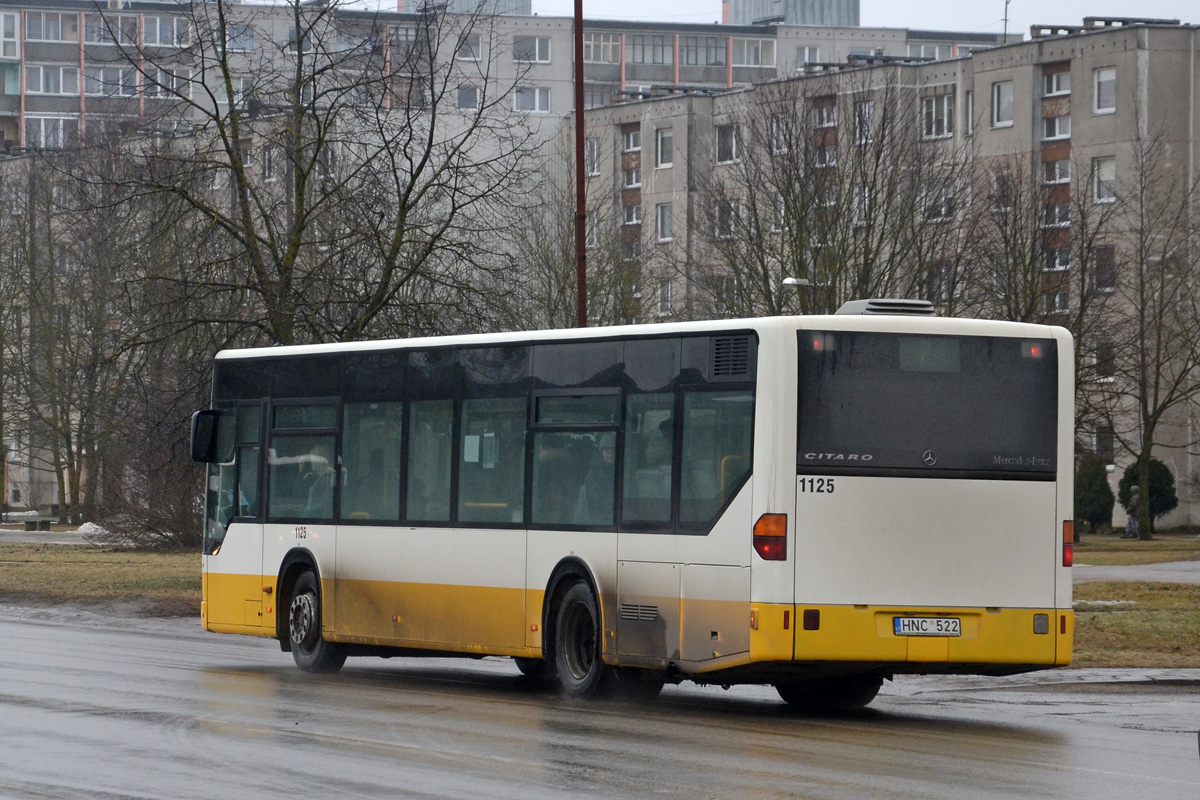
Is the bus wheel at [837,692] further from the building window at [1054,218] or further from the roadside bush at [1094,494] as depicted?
the roadside bush at [1094,494]

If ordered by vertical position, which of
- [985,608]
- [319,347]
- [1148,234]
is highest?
[1148,234]

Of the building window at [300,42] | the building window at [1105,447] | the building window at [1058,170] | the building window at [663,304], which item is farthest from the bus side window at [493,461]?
the building window at [1058,170]

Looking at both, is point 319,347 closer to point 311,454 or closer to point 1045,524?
point 311,454

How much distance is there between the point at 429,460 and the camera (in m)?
17.1

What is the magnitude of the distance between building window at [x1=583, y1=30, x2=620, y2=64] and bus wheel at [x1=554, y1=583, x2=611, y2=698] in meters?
124

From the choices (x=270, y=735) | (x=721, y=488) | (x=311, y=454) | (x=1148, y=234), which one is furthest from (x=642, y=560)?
(x=1148, y=234)

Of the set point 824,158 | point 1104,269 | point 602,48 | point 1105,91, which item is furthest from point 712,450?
point 602,48

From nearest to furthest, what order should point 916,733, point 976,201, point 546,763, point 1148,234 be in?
point 546,763 < point 916,733 < point 976,201 < point 1148,234

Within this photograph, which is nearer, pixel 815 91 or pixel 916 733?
pixel 916 733

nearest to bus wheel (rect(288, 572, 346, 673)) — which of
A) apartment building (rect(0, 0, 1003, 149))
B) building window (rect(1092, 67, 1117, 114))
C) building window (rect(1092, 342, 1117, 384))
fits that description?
building window (rect(1092, 342, 1117, 384))

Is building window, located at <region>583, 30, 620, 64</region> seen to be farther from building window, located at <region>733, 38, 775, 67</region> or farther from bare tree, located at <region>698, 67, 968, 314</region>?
bare tree, located at <region>698, 67, 968, 314</region>

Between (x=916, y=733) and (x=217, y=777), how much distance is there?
5103mm

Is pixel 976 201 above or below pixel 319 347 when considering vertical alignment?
above

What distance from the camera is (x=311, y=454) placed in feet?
61.3
